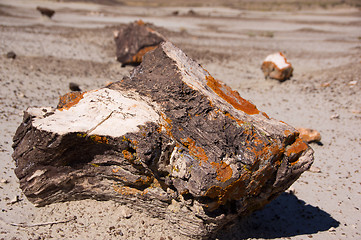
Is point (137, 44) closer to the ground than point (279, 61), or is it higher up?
closer to the ground

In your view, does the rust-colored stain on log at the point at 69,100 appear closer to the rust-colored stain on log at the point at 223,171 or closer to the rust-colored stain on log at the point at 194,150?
the rust-colored stain on log at the point at 194,150

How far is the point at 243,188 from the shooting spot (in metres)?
4.53

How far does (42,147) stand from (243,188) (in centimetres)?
297

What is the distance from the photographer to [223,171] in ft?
14.0

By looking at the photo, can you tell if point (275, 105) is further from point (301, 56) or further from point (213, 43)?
point (213, 43)

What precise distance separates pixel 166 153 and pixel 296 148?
2.06 meters

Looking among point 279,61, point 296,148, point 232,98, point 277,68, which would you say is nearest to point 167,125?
point 232,98

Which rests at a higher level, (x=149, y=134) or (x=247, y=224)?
(x=149, y=134)

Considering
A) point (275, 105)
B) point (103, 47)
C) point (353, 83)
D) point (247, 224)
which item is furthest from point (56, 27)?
point (247, 224)

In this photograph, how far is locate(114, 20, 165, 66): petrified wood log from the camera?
13.9 meters

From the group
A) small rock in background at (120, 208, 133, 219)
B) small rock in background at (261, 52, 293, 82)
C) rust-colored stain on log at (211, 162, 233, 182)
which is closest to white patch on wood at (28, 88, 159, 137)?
rust-colored stain on log at (211, 162, 233, 182)

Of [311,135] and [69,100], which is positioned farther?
[311,135]

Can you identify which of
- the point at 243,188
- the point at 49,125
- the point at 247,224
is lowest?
the point at 247,224

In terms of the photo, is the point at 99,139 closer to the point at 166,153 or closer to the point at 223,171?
the point at 166,153
